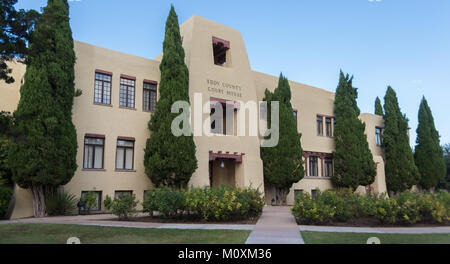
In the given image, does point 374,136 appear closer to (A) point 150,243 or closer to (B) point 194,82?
(B) point 194,82

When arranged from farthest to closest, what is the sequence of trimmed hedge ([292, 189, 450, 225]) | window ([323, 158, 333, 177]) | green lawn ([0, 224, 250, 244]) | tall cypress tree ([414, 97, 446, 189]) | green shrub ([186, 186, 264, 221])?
tall cypress tree ([414, 97, 446, 189]) < window ([323, 158, 333, 177]) < green shrub ([186, 186, 264, 221]) < trimmed hedge ([292, 189, 450, 225]) < green lawn ([0, 224, 250, 244])

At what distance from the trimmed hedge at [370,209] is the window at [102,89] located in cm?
1090

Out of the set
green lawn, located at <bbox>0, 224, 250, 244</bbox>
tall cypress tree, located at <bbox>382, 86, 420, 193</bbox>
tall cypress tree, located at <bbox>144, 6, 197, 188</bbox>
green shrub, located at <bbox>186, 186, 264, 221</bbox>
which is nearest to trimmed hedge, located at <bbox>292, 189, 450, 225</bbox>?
green shrub, located at <bbox>186, 186, 264, 221</bbox>

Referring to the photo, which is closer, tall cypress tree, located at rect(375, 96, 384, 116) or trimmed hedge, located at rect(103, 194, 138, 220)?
trimmed hedge, located at rect(103, 194, 138, 220)

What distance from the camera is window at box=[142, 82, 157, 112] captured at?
2006cm

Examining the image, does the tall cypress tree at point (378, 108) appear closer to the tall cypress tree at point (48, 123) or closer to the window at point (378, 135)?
the window at point (378, 135)

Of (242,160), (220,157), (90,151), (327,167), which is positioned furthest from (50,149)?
(327,167)

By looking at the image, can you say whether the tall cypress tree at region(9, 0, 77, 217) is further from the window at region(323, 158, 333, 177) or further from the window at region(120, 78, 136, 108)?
the window at region(323, 158, 333, 177)

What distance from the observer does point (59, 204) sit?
15727 millimetres

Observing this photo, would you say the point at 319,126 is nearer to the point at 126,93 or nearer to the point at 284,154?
the point at 284,154

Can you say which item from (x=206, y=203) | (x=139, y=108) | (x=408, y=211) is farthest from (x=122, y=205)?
(x=408, y=211)

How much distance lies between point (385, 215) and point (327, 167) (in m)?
15.4

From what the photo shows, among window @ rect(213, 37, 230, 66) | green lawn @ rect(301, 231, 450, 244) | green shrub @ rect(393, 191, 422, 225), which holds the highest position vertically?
window @ rect(213, 37, 230, 66)

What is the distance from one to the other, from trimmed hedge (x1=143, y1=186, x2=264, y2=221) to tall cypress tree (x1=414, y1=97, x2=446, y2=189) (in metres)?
23.9
